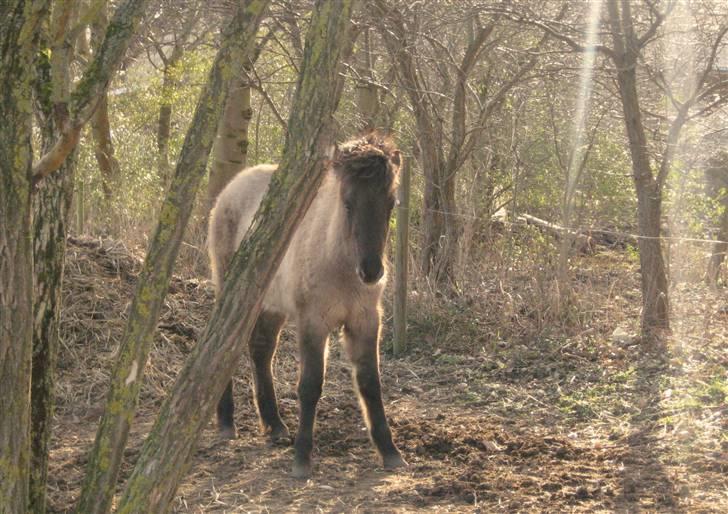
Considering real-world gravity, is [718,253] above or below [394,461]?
above

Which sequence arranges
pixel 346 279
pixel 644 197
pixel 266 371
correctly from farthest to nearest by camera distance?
pixel 644 197
pixel 266 371
pixel 346 279

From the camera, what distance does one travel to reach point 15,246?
2920mm

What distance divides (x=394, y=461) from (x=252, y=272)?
2.82 metres

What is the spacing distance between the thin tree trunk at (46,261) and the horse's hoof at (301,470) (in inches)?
87.3

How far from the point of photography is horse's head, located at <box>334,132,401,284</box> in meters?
5.31

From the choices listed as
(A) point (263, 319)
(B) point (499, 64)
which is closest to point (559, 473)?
(A) point (263, 319)

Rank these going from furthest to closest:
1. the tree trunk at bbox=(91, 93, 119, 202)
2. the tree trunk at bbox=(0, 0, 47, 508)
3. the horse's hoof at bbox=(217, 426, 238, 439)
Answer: the tree trunk at bbox=(91, 93, 119, 202), the horse's hoof at bbox=(217, 426, 238, 439), the tree trunk at bbox=(0, 0, 47, 508)

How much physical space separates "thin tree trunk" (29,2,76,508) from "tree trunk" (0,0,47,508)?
0.24m

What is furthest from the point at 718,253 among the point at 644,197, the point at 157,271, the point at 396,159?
the point at 157,271

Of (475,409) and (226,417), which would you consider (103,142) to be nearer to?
(226,417)

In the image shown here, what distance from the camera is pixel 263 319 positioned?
6.70 metres

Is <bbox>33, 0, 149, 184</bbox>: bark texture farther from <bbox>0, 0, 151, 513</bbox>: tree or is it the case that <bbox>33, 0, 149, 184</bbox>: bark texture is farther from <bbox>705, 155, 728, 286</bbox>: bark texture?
<bbox>705, 155, 728, 286</bbox>: bark texture

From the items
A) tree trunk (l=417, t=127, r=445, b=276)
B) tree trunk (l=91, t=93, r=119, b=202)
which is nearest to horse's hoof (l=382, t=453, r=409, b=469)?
tree trunk (l=417, t=127, r=445, b=276)

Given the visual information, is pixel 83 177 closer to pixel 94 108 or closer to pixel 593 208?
pixel 593 208
